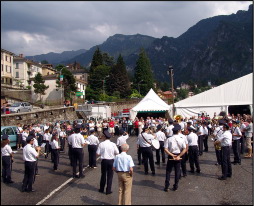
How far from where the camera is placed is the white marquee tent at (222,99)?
96.0 feet

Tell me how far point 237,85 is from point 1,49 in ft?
92.6

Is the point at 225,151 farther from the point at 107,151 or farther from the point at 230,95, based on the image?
the point at 230,95

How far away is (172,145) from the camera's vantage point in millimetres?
8625

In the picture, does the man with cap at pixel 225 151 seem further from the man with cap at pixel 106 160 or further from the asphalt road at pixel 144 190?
the man with cap at pixel 106 160

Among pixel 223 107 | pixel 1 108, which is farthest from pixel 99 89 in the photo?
pixel 1 108

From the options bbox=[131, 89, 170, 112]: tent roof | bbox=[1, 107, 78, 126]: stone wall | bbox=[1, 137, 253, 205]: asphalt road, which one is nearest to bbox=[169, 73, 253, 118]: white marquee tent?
bbox=[131, 89, 170, 112]: tent roof

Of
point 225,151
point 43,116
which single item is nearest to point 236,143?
point 225,151

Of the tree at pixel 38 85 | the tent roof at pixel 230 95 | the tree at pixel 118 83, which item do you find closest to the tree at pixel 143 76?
the tree at pixel 118 83

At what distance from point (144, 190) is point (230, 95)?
23960 mm

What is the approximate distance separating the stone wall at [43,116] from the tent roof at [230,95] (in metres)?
15.2

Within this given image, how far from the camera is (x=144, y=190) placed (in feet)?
28.1

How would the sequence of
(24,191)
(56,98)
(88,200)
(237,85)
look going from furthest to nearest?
1. (56,98)
2. (237,85)
3. (24,191)
4. (88,200)

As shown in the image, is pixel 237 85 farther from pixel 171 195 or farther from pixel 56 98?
pixel 56 98

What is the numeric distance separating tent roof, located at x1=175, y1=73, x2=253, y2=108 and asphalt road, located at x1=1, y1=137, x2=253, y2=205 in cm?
1915
